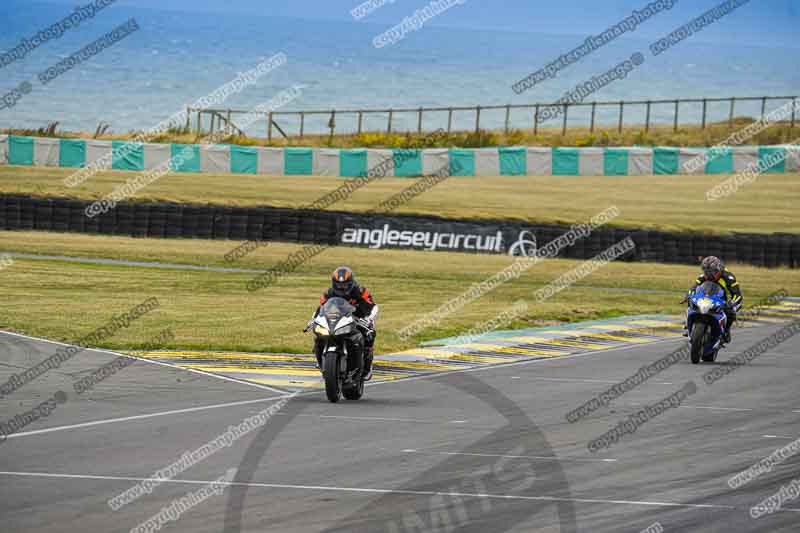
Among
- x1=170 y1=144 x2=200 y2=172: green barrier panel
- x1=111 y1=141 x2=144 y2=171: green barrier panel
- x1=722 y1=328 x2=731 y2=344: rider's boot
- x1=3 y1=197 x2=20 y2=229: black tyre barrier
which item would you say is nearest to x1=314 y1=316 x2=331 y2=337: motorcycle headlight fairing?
x1=722 y1=328 x2=731 y2=344: rider's boot

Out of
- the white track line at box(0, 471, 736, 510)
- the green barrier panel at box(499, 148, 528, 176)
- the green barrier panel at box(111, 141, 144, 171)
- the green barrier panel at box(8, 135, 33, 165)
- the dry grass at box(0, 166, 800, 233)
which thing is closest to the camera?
the white track line at box(0, 471, 736, 510)

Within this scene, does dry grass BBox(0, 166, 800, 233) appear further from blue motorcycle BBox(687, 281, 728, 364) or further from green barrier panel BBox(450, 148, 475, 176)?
blue motorcycle BBox(687, 281, 728, 364)

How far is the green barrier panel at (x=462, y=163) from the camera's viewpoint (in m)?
55.1

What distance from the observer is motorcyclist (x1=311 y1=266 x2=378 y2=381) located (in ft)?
52.6

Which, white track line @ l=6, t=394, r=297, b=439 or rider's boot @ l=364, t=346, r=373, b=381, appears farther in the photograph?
rider's boot @ l=364, t=346, r=373, b=381

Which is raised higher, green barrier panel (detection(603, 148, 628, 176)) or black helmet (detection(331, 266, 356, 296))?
green barrier panel (detection(603, 148, 628, 176))

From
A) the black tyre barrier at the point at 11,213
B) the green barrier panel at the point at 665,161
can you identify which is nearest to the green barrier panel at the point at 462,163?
the green barrier panel at the point at 665,161

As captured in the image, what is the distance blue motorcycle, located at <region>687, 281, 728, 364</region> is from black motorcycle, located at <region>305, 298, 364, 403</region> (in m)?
6.75

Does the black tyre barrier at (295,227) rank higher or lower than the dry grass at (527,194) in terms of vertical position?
lower

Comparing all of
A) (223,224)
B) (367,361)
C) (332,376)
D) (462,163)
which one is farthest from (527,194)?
(332,376)

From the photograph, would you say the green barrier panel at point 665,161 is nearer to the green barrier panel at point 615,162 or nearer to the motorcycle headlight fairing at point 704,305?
the green barrier panel at point 615,162

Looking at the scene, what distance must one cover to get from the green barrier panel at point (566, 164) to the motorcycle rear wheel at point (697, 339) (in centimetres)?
3533

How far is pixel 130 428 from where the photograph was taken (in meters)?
13.4

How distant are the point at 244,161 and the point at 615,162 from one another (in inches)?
633
